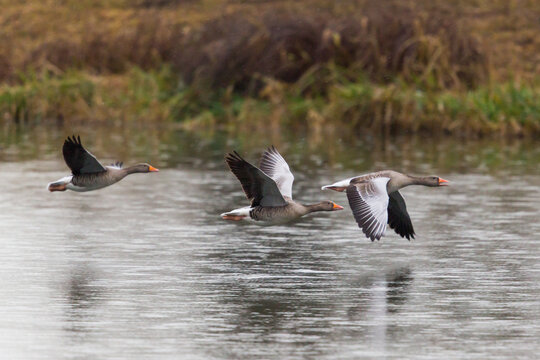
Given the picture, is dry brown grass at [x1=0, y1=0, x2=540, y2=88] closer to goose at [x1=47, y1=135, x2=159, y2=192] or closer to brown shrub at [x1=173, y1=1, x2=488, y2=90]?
brown shrub at [x1=173, y1=1, x2=488, y2=90]

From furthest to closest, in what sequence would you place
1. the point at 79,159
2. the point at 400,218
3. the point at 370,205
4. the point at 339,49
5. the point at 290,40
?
the point at 290,40 → the point at 339,49 → the point at 400,218 → the point at 79,159 → the point at 370,205

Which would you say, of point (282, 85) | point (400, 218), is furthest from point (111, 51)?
point (400, 218)

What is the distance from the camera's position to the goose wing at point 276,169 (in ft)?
43.0

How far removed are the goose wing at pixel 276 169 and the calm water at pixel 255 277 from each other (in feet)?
2.30

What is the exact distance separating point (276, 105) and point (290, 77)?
1.35 meters

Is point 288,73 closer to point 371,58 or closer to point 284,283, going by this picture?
point 371,58

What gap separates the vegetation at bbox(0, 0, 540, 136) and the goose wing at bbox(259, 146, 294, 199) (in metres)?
16.8

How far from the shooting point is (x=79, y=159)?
13141 millimetres

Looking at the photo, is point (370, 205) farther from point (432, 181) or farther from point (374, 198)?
point (432, 181)

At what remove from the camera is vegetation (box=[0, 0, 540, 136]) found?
102 feet

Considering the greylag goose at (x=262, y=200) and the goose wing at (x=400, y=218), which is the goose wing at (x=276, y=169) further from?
the goose wing at (x=400, y=218)

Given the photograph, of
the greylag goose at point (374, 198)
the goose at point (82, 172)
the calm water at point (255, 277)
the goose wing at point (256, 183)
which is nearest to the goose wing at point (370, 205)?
the greylag goose at point (374, 198)

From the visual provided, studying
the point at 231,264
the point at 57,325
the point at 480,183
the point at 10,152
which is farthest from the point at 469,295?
the point at 10,152

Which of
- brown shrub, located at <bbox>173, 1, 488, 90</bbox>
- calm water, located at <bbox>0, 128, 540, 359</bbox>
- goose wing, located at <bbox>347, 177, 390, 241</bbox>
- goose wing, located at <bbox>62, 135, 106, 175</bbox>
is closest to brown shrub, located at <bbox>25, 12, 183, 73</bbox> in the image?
brown shrub, located at <bbox>173, 1, 488, 90</bbox>
